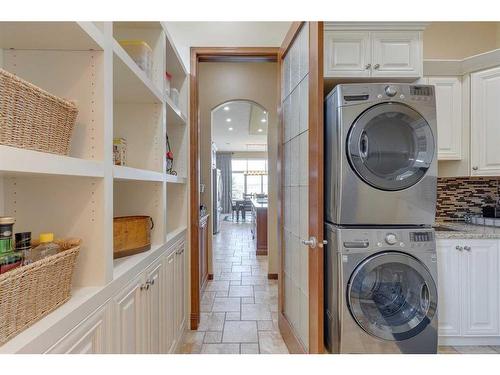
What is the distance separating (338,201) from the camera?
1615mm

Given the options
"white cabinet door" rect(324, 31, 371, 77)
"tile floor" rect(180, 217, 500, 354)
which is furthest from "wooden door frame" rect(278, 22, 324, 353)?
"tile floor" rect(180, 217, 500, 354)

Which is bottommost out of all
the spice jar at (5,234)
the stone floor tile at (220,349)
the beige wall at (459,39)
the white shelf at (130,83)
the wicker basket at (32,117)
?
the stone floor tile at (220,349)

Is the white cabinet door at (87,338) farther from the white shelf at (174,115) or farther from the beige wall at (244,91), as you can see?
the beige wall at (244,91)

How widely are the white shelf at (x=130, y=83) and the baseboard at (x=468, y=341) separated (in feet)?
8.82

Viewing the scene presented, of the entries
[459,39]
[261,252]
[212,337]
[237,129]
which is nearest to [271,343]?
[212,337]

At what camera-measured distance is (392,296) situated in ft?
5.63

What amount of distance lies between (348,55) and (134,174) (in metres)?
1.76

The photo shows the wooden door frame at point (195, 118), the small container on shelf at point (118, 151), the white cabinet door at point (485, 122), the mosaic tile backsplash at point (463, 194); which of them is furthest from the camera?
the mosaic tile backsplash at point (463, 194)

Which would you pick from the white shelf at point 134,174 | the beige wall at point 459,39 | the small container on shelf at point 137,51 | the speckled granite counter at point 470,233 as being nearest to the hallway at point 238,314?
the white shelf at point 134,174

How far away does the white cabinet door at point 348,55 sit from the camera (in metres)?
1.98

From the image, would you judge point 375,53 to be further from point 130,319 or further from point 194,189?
point 130,319

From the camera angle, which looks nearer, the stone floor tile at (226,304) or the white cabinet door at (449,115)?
the white cabinet door at (449,115)

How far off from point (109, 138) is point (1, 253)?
0.49 metres

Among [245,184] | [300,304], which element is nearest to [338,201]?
[300,304]
